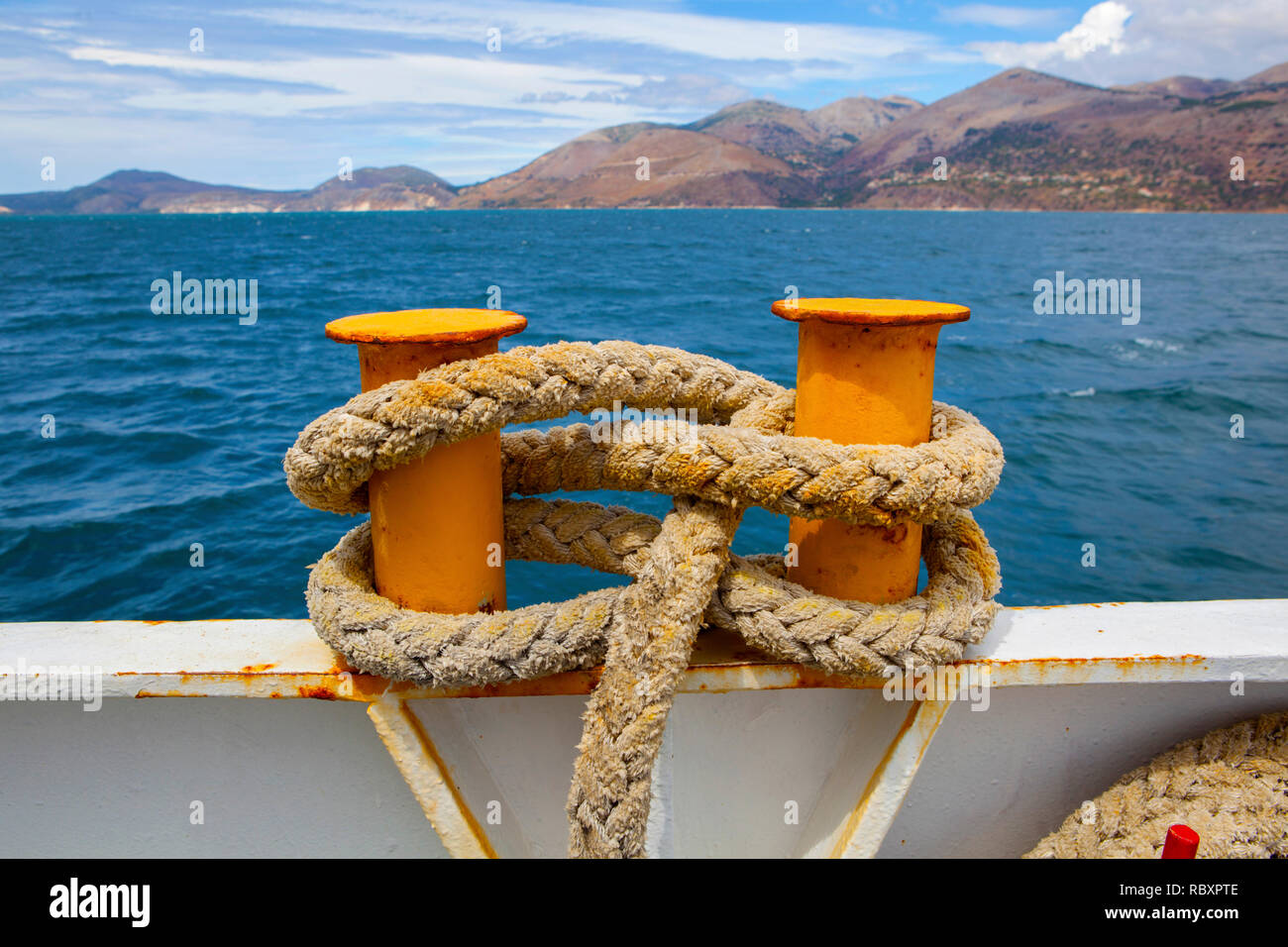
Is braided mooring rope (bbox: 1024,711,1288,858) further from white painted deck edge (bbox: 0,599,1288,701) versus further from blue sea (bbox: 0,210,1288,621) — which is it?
blue sea (bbox: 0,210,1288,621)

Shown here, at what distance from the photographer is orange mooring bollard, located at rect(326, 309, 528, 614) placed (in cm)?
154

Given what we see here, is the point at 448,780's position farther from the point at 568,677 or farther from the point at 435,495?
the point at 435,495

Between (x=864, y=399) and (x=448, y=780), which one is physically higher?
(x=864, y=399)

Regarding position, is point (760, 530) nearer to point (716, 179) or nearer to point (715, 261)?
point (715, 261)

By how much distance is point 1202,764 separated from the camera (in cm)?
179

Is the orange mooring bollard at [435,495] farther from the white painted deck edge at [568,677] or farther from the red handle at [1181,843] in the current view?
the red handle at [1181,843]

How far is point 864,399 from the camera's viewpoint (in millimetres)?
1598

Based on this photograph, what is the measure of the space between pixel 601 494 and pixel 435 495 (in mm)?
5379

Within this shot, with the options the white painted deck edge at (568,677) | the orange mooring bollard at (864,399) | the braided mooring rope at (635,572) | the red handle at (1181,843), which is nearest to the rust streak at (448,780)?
the white painted deck edge at (568,677)

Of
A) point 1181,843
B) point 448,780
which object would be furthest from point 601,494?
point 1181,843

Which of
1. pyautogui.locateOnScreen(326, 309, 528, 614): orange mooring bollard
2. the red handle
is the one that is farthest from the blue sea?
the red handle

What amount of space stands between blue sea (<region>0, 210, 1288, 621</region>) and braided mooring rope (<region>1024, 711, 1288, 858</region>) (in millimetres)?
4190

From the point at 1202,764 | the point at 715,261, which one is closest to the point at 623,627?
the point at 1202,764

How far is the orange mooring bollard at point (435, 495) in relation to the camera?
1.54 meters
